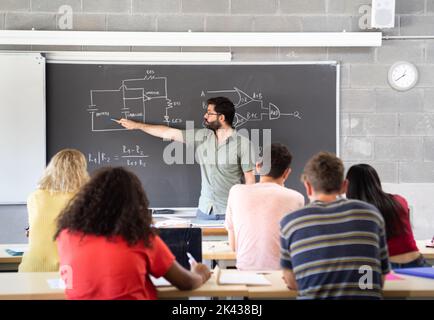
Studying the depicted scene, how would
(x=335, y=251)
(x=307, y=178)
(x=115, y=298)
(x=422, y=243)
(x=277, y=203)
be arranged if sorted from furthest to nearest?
1. (x=422, y=243)
2. (x=277, y=203)
3. (x=307, y=178)
4. (x=335, y=251)
5. (x=115, y=298)

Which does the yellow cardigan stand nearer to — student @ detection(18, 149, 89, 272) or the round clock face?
student @ detection(18, 149, 89, 272)

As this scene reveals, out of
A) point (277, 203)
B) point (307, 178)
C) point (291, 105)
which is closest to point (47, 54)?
point (291, 105)

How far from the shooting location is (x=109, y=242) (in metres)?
2.42

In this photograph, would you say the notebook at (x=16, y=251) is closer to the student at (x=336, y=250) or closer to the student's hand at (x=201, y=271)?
the student's hand at (x=201, y=271)

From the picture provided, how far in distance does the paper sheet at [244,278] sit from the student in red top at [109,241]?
0.48 m

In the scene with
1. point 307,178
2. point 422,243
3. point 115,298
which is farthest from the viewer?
point 422,243

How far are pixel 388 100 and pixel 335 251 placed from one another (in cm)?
355

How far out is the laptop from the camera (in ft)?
9.73

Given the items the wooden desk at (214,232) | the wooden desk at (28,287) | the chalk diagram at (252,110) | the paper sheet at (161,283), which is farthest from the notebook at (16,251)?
the chalk diagram at (252,110)

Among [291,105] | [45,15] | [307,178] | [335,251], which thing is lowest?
[335,251]

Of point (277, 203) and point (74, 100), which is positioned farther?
point (74, 100)

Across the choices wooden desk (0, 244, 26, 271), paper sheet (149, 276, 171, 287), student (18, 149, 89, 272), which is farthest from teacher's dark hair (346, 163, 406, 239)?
wooden desk (0, 244, 26, 271)

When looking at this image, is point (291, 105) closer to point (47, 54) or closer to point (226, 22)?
point (226, 22)

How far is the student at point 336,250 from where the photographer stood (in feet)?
8.38
